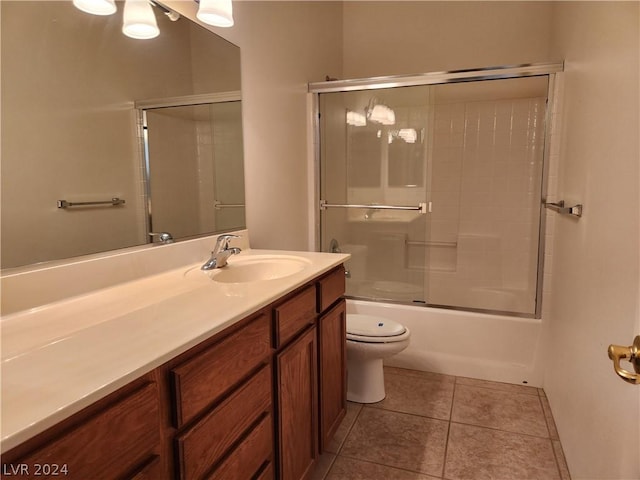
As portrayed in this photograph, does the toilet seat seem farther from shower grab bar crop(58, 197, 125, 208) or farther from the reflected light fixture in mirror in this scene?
the reflected light fixture in mirror

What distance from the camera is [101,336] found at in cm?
83

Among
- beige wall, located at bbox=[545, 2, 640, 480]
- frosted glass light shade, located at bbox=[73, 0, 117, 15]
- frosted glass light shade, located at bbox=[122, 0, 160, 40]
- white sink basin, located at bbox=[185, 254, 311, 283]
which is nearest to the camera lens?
beige wall, located at bbox=[545, 2, 640, 480]

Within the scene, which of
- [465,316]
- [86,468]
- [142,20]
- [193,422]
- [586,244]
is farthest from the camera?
[465,316]

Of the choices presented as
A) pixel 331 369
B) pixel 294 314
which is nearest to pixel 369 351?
pixel 331 369

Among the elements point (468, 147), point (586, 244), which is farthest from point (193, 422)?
point (468, 147)

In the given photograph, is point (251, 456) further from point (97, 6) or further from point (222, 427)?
point (97, 6)

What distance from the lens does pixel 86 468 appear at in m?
0.62

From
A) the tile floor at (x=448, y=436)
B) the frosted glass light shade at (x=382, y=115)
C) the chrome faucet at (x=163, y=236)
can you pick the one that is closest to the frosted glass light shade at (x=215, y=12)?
the chrome faucet at (x=163, y=236)

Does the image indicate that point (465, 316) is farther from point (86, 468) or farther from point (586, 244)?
point (86, 468)

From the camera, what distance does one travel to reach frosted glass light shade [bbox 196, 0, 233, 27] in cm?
155

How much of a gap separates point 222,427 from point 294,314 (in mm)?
441

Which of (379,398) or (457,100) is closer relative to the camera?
(379,398)

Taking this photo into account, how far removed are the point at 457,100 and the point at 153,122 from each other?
247 centimetres

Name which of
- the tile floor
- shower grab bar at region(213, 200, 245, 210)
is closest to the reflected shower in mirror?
shower grab bar at region(213, 200, 245, 210)
